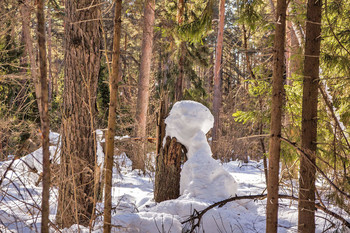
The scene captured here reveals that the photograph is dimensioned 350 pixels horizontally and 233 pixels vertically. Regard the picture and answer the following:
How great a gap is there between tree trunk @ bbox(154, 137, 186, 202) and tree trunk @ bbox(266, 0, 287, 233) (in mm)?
3880

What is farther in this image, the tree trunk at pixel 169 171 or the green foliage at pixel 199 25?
the tree trunk at pixel 169 171

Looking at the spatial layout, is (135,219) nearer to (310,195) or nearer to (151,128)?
(310,195)

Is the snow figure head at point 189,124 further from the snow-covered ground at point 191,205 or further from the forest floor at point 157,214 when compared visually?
the forest floor at point 157,214

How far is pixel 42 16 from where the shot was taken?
2049 mm

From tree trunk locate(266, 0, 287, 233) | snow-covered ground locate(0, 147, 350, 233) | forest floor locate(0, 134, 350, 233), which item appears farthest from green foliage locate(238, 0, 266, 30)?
snow-covered ground locate(0, 147, 350, 233)

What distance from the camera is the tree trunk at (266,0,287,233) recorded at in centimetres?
270

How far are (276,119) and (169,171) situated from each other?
162 inches

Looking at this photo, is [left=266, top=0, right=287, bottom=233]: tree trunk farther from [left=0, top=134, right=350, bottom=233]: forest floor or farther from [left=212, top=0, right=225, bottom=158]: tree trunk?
[left=212, top=0, right=225, bottom=158]: tree trunk

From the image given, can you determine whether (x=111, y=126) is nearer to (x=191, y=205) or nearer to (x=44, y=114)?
(x=44, y=114)

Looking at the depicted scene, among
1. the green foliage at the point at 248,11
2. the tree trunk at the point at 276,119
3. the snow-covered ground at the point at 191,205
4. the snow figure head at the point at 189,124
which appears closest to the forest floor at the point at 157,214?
the snow-covered ground at the point at 191,205

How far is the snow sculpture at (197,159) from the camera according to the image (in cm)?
577

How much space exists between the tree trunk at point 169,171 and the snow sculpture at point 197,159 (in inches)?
8.2

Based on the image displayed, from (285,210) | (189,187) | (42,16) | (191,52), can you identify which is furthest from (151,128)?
(42,16)

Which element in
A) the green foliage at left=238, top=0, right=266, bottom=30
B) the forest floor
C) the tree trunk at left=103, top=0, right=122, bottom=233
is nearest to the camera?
the tree trunk at left=103, top=0, right=122, bottom=233
